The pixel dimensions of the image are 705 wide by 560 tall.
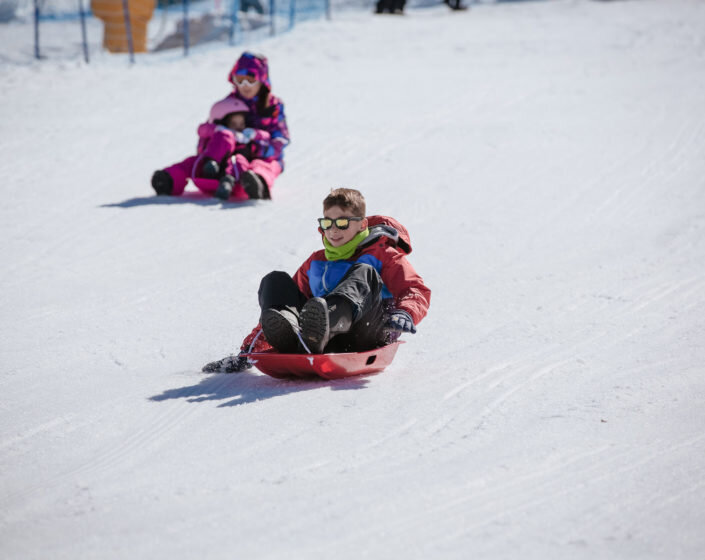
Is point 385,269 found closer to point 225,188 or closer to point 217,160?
point 225,188

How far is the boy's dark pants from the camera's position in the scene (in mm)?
3338

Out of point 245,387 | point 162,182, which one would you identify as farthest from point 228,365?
point 162,182

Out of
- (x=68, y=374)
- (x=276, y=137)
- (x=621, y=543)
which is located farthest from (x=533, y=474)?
→ (x=276, y=137)

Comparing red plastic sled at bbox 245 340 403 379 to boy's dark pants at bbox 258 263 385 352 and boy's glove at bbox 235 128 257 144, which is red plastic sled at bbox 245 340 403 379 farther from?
boy's glove at bbox 235 128 257 144

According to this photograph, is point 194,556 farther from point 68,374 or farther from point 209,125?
point 209,125

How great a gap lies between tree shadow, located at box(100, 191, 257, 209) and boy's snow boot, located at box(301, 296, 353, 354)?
3899 millimetres

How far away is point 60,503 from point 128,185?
560 centimetres

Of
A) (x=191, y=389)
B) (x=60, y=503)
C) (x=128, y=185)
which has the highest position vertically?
(x=60, y=503)

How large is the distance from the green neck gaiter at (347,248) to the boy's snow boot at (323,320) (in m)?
0.39

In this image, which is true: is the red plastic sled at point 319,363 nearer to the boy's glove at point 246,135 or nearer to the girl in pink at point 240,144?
the girl in pink at point 240,144

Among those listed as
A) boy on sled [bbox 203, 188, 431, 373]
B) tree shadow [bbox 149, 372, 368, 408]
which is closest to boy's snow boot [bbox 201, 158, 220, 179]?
boy on sled [bbox 203, 188, 431, 373]

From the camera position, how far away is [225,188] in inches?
273

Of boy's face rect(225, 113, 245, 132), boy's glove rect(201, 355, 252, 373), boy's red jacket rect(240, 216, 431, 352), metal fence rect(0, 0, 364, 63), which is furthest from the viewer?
metal fence rect(0, 0, 364, 63)

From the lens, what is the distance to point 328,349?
11.6 feet
